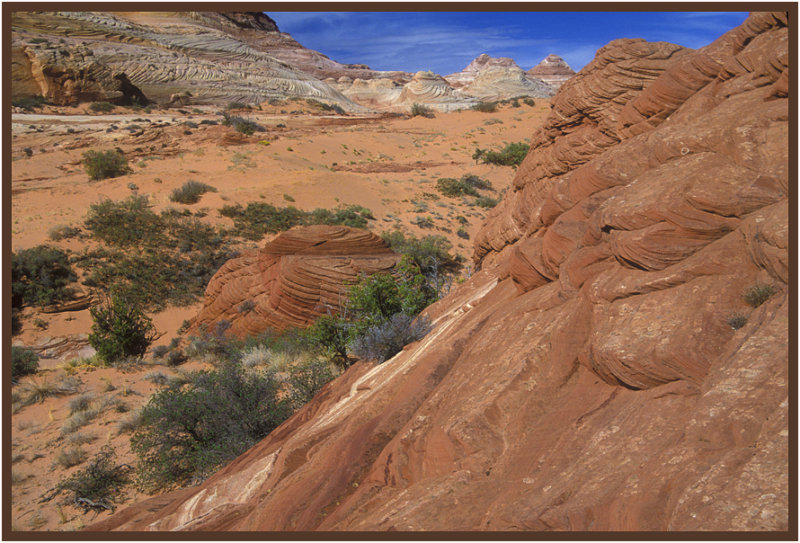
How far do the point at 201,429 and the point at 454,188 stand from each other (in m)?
23.1

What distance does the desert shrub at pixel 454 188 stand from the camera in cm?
2870

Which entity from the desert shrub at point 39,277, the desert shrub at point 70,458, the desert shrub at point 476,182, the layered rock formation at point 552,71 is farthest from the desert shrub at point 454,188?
the layered rock formation at point 552,71

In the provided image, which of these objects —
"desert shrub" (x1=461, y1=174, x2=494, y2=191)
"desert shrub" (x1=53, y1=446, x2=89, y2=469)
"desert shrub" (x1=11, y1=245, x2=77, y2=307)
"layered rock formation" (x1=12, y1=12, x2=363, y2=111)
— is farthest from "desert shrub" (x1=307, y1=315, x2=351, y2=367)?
"layered rock formation" (x1=12, y1=12, x2=363, y2=111)

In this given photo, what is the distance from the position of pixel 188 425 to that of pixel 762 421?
314 inches

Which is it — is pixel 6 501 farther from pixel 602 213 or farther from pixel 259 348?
pixel 259 348

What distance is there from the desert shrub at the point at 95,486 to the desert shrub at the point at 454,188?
2393cm

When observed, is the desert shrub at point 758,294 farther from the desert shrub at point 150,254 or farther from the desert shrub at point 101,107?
the desert shrub at point 101,107

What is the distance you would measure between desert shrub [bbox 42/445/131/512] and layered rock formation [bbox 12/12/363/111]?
45402 millimetres

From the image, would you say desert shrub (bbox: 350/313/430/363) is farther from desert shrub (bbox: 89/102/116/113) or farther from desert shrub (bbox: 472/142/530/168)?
desert shrub (bbox: 89/102/116/113)

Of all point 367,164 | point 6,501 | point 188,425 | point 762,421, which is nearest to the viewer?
point 762,421

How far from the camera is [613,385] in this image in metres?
3.81

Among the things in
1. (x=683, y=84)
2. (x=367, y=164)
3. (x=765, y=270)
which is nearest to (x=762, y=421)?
(x=765, y=270)

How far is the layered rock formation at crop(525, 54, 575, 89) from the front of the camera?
92.6 metres

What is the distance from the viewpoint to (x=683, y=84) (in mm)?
6176
